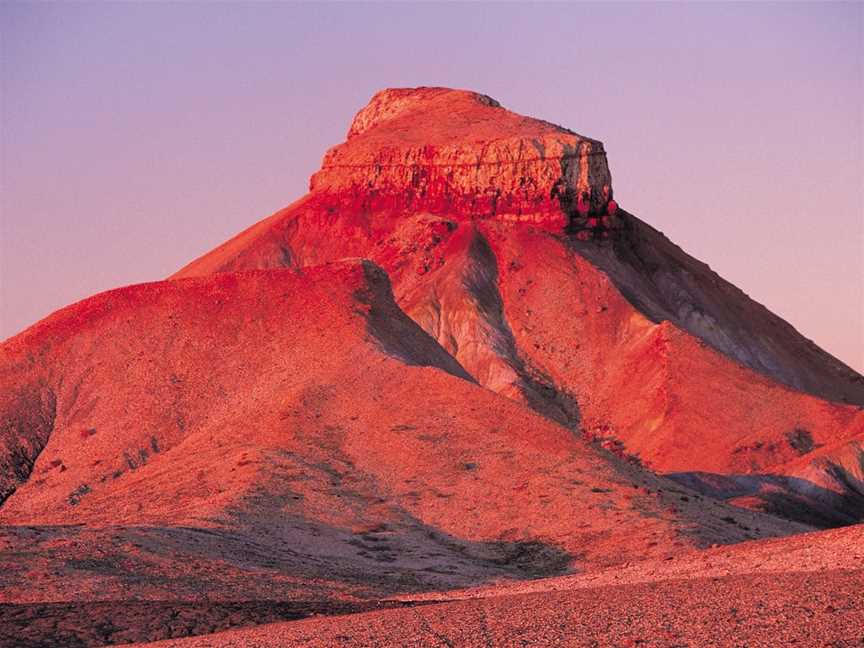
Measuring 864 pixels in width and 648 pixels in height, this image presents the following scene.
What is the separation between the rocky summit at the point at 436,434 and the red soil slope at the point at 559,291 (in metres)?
0.27

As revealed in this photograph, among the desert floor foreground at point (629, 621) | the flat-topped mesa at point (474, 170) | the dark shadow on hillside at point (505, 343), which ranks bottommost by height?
the desert floor foreground at point (629, 621)

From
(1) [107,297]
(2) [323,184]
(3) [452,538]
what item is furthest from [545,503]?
(2) [323,184]

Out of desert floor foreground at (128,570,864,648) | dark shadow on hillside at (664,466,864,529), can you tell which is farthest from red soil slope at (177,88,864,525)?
desert floor foreground at (128,570,864,648)

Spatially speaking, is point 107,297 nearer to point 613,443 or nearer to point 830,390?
point 613,443

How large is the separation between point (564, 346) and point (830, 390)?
21.5 m

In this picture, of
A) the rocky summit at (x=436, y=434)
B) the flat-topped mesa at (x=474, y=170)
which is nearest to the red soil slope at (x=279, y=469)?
the rocky summit at (x=436, y=434)

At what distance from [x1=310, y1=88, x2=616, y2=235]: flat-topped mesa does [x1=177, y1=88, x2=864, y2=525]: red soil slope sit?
14cm

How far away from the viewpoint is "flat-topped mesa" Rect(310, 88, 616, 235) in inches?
4535

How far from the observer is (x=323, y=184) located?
417 ft

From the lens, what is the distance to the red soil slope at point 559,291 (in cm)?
9100

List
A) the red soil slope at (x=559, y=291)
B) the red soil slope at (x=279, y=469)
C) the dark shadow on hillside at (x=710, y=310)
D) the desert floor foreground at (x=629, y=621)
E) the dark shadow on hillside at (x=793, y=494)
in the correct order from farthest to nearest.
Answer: the dark shadow on hillside at (x=710, y=310) < the red soil slope at (x=559, y=291) < the dark shadow on hillside at (x=793, y=494) < the red soil slope at (x=279, y=469) < the desert floor foreground at (x=629, y=621)

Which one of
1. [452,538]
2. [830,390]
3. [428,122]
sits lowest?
[452,538]

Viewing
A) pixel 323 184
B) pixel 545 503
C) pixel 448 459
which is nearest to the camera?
pixel 545 503

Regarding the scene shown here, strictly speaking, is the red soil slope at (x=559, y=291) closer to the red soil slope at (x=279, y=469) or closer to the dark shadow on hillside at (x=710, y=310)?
the dark shadow on hillside at (x=710, y=310)
